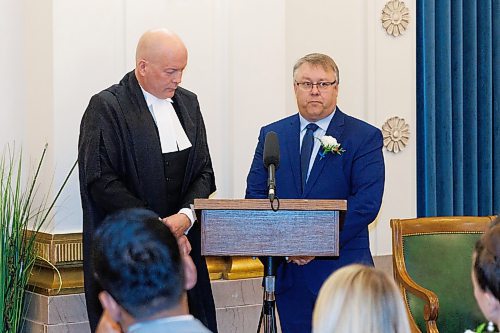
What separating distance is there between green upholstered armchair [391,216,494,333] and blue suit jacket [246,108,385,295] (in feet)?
3.05

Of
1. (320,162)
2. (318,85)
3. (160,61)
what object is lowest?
(320,162)

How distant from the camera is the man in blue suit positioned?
16.0 ft

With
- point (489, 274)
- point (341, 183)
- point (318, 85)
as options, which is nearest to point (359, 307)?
point (489, 274)

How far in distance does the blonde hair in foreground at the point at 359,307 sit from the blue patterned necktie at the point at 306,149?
2.56 metres

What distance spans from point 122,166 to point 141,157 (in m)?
0.11

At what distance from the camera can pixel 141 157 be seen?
16.5 feet

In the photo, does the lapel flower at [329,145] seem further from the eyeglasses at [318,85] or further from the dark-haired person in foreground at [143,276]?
the dark-haired person in foreground at [143,276]

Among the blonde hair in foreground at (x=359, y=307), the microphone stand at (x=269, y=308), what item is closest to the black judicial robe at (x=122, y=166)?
the microphone stand at (x=269, y=308)

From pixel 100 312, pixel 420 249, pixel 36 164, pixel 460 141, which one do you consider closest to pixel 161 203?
pixel 100 312

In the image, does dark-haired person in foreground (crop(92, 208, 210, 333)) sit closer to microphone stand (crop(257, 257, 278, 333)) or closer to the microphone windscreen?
the microphone windscreen

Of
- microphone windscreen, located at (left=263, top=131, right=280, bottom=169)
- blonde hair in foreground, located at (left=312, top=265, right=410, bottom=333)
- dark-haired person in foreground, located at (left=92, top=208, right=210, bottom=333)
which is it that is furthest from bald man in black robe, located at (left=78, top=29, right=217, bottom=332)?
blonde hair in foreground, located at (left=312, top=265, right=410, bottom=333)

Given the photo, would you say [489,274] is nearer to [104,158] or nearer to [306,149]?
[306,149]

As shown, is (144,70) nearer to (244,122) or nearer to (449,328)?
(244,122)

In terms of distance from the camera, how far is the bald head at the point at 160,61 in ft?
16.5
